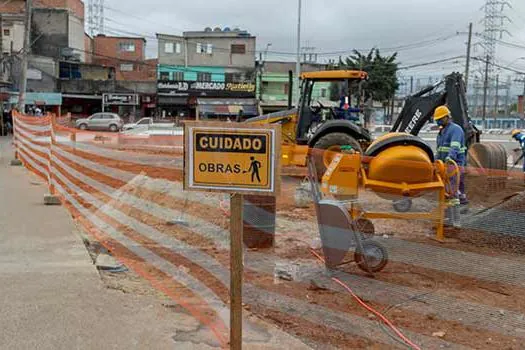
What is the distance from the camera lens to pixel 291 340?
420 centimetres

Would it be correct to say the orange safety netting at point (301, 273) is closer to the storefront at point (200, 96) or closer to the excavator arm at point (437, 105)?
the excavator arm at point (437, 105)

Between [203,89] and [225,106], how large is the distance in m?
3.21

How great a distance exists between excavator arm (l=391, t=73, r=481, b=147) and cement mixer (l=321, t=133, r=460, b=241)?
4.10 m

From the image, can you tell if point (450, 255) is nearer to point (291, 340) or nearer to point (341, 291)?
point (341, 291)

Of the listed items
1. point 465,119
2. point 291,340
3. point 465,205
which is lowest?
point 291,340

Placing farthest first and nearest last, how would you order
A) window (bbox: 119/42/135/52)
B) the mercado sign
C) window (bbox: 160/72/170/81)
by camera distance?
window (bbox: 119/42/135/52) < window (bbox: 160/72/170/81) < the mercado sign

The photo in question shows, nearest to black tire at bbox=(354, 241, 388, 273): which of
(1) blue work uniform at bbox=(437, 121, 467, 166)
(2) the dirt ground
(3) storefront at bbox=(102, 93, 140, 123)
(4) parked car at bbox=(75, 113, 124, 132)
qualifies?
(2) the dirt ground

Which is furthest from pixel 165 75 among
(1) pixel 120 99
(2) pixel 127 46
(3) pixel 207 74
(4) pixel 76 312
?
(4) pixel 76 312

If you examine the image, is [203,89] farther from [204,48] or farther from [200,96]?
[204,48]

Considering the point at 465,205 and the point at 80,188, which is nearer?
the point at 465,205

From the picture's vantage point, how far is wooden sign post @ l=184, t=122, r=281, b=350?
3.23 metres

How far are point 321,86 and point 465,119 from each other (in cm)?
415

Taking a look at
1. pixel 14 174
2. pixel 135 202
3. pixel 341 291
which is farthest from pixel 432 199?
pixel 14 174

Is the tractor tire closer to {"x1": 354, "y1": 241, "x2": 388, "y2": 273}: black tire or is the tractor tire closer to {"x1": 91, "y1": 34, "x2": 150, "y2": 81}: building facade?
{"x1": 354, "y1": 241, "x2": 388, "y2": 273}: black tire
